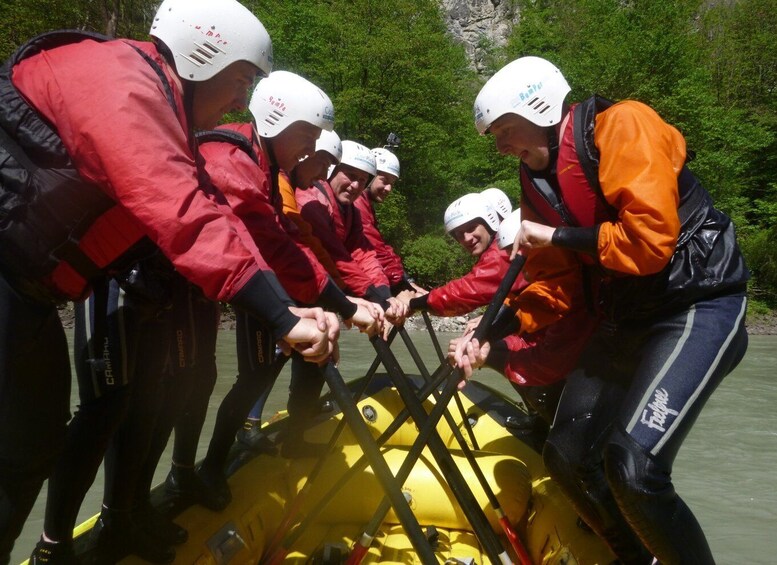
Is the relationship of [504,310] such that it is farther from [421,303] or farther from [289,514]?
[289,514]

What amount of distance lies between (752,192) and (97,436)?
88.4ft

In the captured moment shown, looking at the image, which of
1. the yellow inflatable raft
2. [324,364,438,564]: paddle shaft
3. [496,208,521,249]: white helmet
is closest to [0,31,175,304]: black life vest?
[324,364,438,564]: paddle shaft

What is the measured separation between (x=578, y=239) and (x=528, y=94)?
2.32 feet

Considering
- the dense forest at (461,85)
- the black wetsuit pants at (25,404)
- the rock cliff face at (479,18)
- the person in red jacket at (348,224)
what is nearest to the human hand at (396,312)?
the person in red jacket at (348,224)

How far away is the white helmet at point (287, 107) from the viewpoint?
10.8ft

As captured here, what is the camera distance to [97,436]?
2270 mm

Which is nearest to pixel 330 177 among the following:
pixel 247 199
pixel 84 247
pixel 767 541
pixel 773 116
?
pixel 247 199

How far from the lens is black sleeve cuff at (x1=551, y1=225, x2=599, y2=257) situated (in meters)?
2.46

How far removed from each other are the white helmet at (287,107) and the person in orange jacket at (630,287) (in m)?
0.90

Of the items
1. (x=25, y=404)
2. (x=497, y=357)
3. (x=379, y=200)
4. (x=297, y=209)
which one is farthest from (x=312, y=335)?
(x=379, y=200)

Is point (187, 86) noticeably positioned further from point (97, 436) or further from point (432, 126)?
point (432, 126)

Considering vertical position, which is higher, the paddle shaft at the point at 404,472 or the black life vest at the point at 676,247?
the black life vest at the point at 676,247

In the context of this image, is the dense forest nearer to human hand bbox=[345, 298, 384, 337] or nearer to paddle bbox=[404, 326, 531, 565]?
human hand bbox=[345, 298, 384, 337]

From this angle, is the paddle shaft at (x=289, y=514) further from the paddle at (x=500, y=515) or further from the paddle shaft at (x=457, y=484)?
the paddle shaft at (x=457, y=484)
